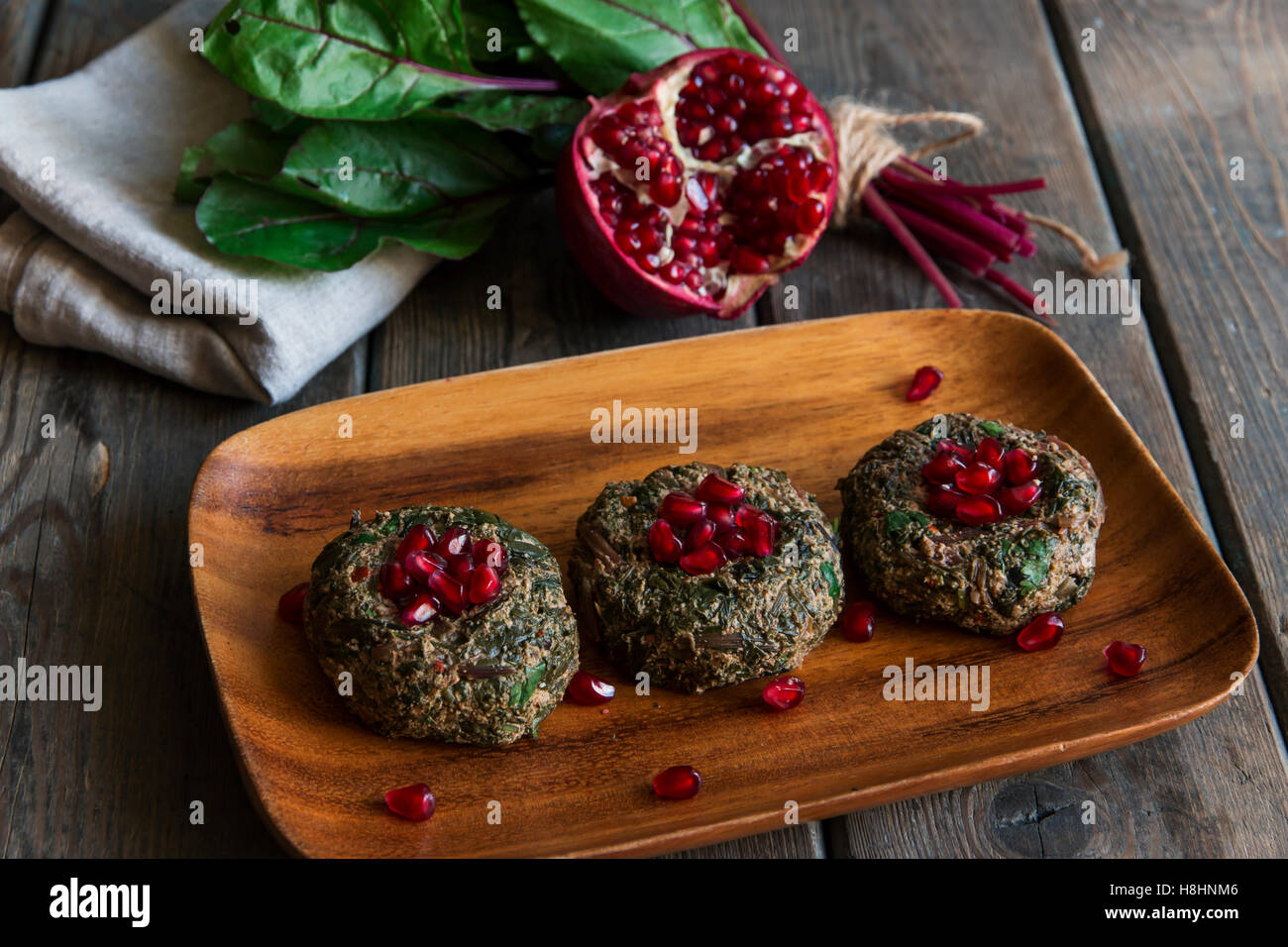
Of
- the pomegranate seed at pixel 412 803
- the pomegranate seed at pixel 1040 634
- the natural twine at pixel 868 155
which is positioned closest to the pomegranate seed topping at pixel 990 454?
the pomegranate seed at pixel 1040 634

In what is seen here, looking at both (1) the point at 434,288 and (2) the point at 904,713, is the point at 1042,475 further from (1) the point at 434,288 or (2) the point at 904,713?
(1) the point at 434,288

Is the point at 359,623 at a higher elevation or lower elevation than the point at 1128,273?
higher

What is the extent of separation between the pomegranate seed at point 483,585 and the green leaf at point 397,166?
1.31 metres

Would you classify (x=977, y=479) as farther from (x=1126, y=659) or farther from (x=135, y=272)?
(x=135, y=272)

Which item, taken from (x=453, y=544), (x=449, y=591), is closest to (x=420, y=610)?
(x=449, y=591)

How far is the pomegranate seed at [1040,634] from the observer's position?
8.70ft

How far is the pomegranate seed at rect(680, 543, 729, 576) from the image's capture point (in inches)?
98.3

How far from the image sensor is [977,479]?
2.67 m

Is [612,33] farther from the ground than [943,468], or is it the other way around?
[612,33]

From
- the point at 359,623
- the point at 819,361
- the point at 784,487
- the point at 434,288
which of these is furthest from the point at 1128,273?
the point at 359,623

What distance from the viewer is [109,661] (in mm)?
2744

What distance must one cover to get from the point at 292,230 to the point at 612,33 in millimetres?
1035

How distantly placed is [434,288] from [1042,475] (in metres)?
1.88

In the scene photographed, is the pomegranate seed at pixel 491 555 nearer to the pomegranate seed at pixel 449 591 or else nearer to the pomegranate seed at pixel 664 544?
the pomegranate seed at pixel 449 591
